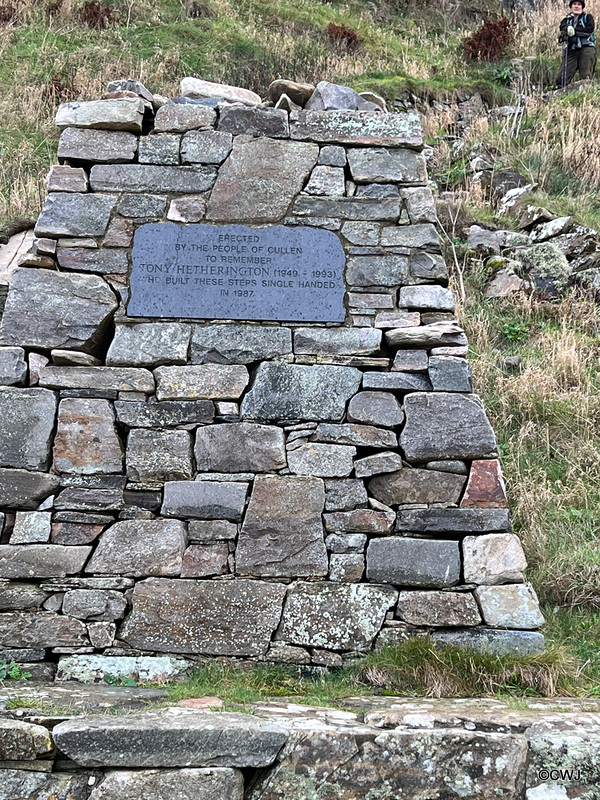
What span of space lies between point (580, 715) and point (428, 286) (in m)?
2.22

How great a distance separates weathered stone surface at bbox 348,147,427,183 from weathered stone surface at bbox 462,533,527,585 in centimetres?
205

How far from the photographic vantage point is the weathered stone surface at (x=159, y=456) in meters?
3.71

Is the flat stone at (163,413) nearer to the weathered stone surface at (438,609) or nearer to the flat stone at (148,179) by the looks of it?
the flat stone at (148,179)

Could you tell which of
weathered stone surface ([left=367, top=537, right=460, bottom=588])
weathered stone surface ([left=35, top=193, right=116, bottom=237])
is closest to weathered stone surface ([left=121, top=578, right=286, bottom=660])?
weathered stone surface ([left=367, top=537, right=460, bottom=588])

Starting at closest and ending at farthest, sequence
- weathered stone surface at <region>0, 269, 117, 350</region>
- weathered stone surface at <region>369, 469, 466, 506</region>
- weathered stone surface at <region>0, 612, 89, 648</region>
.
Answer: weathered stone surface at <region>0, 612, 89, 648</region>, weathered stone surface at <region>369, 469, 466, 506</region>, weathered stone surface at <region>0, 269, 117, 350</region>

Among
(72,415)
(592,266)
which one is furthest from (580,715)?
(592,266)

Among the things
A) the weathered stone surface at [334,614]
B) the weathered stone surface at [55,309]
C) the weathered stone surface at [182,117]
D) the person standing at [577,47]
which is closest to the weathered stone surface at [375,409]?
the weathered stone surface at [334,614]

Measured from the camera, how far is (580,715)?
9.49 ft

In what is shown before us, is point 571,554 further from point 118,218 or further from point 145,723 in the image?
point 118,218

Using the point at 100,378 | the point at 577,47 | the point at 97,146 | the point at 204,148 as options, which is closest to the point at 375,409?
the point at 100,378

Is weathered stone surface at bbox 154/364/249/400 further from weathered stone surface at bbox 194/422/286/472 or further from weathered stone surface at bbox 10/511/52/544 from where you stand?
weathered stone surface at bbox 10/511/52/544

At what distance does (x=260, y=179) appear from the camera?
407 cm

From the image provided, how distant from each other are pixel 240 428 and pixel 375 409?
2.34ft

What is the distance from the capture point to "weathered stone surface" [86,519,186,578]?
3594 mm
